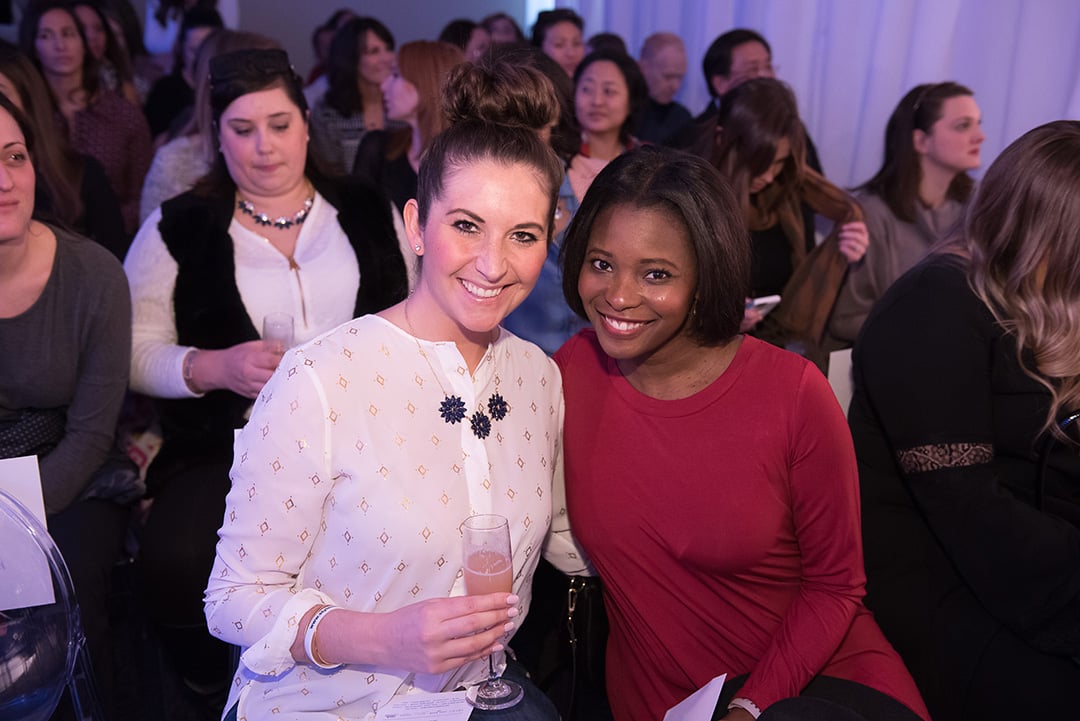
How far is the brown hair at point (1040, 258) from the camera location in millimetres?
1955

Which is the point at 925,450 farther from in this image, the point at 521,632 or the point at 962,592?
the point at 521,632

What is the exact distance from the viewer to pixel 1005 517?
1.94 meters

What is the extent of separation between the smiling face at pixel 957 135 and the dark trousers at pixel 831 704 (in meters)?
2.90

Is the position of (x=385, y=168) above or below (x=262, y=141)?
below

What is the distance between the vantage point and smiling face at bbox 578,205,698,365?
173 cm

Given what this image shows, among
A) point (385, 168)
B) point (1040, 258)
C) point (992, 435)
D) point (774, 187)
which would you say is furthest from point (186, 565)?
point (774, 187)

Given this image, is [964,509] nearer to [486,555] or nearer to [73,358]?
[486,555]

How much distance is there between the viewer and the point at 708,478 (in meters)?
1.77

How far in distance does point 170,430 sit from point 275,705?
129 cm

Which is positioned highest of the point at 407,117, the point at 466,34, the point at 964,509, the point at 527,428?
the point at 466,34

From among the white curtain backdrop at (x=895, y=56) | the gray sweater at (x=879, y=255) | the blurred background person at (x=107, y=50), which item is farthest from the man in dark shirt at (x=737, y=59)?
the blurred background person at (x=107, y=50)

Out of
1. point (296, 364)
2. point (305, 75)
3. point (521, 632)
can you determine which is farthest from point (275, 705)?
point (305, 75)

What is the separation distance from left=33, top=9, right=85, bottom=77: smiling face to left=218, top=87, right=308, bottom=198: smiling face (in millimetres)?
2295

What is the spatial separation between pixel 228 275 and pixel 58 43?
8.56 feet
